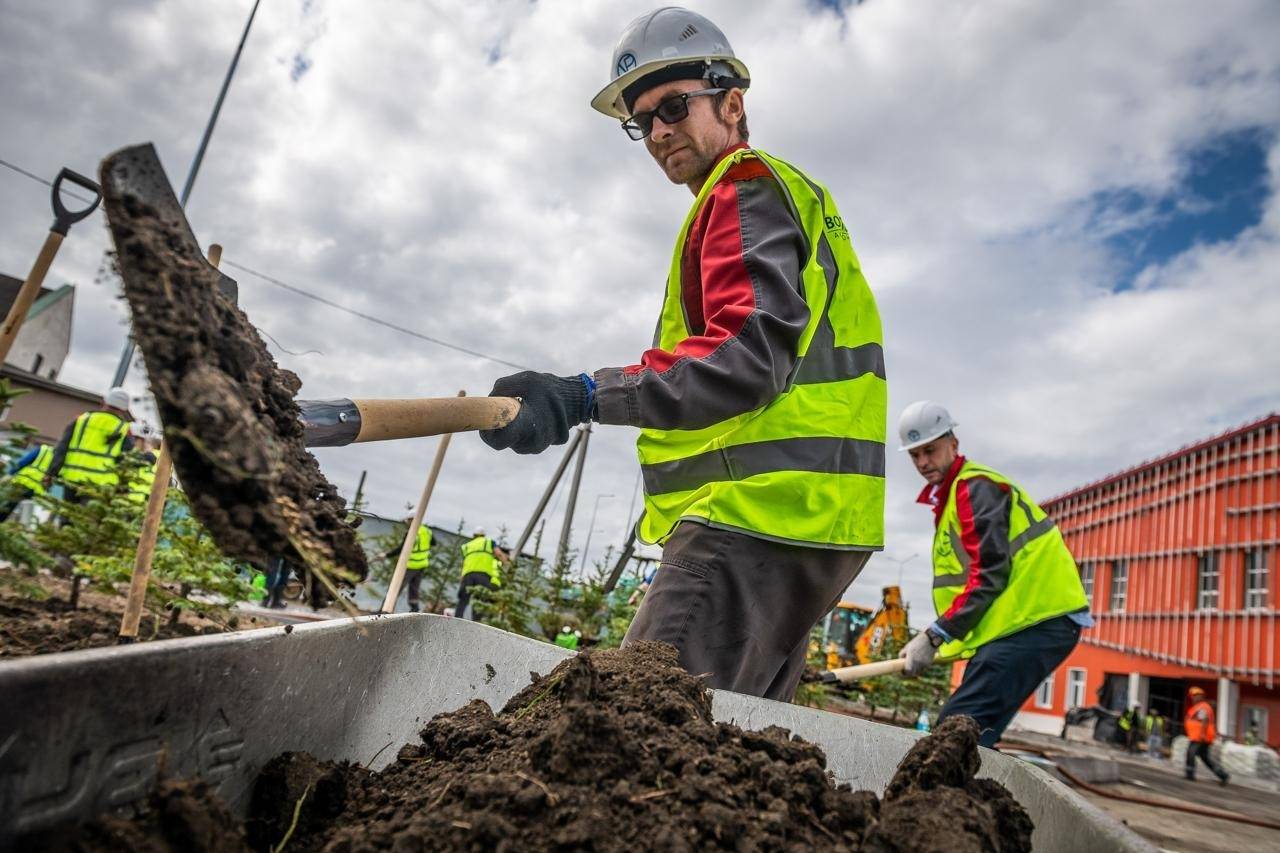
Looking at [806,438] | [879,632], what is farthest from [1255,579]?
[806,438]

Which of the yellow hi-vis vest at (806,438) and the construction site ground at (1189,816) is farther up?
the yellow hi-vis vest at (806,438)

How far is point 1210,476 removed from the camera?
685 inches

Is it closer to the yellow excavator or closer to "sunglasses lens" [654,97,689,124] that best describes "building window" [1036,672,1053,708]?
the yellow excavator

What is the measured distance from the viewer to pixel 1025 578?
4.34m

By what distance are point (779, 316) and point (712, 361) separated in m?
0.25

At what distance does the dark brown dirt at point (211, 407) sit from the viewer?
974 mm

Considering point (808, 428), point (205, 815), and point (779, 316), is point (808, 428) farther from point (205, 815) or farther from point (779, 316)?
point (205, 815)

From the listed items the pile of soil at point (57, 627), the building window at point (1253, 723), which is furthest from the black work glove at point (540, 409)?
the building window at point (1253, 723)

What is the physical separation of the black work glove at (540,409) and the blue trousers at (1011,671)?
331 centimetres

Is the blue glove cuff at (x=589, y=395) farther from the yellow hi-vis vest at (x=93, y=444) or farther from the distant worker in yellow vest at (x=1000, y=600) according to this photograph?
the yellow hi-vis vest at (x=93, y=444)

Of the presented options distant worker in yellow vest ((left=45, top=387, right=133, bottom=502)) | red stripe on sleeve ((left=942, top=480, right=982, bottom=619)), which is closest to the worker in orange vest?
red stripe on sleeve ((left=942, top=480, right=982, bottom=619))

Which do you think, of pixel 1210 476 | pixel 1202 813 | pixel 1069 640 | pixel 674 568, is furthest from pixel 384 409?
pixel 1210 476

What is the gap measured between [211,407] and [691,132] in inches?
71.6

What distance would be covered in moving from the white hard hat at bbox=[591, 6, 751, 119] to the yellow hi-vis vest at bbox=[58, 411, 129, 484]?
22.5ft
